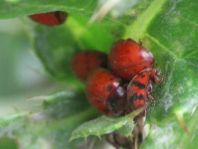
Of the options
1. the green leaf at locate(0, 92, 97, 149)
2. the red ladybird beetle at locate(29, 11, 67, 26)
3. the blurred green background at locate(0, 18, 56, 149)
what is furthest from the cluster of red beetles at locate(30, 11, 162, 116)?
the blurred green background at locate(0, 18, 56, 149)

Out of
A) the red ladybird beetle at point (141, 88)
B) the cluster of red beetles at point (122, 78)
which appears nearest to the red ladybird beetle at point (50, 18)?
the cluster of red beetles at point (122, 78)

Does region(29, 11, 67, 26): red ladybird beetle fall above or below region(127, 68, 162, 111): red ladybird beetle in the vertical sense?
above

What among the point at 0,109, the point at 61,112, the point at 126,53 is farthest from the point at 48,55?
the point at 0,109

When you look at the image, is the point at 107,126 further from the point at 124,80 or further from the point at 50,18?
the point at 50,18

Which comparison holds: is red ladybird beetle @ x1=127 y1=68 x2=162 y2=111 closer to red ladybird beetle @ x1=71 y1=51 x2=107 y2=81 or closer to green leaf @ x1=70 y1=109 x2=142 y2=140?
green leaf @ x1=70 y1=109 x2=142 y2=140

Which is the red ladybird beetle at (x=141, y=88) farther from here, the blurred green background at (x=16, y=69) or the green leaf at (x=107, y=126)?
the blurred green background at (x=16, y=69)

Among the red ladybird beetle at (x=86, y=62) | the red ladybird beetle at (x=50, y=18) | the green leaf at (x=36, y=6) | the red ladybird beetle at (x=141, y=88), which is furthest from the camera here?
the red ladybird beetle at (x=86, y=62)
